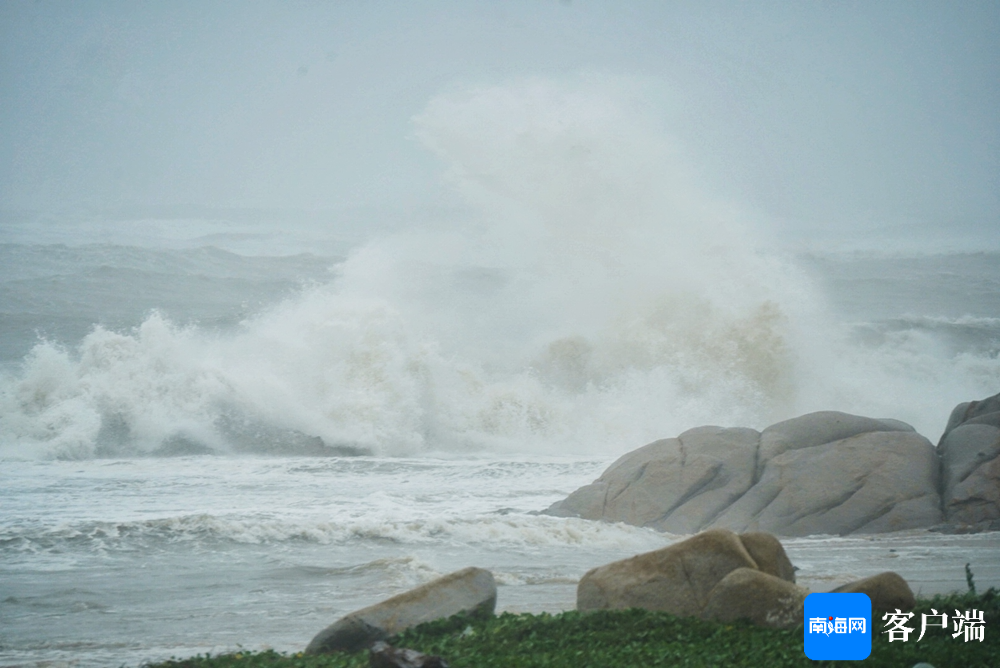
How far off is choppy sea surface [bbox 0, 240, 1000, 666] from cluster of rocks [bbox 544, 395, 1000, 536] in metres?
0.57

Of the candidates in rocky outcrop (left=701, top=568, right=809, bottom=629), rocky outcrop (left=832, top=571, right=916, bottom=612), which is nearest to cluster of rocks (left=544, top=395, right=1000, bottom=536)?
rocky outcrop (left=832, top=571, right=916, bottom=612)

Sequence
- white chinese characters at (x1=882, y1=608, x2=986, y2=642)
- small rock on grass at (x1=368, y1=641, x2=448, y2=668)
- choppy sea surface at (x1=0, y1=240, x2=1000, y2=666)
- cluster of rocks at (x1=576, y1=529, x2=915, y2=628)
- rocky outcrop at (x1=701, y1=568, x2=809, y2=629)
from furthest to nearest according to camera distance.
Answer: choppy sea surface at (x1=0, y1=240, x2=1000, y2=666), cluster of rocks at (x1=576, y1=529, x2=915, y2=628), rocky outcrop at (x1=701, y1=568, x2=809, y2=629), white chinese characters at (x1=882, y1=608, x2=986, y2=642), small rock on grass at (x1=368, y1=641, x2=448, y2=668)

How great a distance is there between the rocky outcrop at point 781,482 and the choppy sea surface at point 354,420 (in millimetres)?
581

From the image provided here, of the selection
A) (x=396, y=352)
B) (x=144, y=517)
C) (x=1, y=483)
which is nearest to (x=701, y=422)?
(x=396, y=352)

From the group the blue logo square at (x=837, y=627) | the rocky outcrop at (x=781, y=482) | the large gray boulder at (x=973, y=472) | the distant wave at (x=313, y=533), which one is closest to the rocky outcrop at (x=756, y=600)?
the blue logo square at (x=837, y=627)

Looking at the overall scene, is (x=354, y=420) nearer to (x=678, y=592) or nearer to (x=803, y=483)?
(x=803, y=483)

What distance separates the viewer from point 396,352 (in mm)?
21656

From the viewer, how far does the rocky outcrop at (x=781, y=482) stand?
10.7 metres

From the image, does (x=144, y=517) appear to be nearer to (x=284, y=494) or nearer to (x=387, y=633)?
(x=284, y=494)

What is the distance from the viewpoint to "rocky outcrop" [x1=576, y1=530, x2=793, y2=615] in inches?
251

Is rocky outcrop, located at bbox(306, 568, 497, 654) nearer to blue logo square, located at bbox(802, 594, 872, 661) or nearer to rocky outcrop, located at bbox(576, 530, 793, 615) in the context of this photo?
rocky outcrop, located at bbox(576, 530, 793, 615)

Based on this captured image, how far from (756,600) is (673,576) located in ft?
2.26

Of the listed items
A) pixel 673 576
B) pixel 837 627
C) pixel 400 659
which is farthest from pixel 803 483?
pixel 400 659

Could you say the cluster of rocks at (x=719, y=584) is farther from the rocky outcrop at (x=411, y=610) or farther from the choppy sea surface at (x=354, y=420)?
the choppy sea surface at (x=354, y=420)
